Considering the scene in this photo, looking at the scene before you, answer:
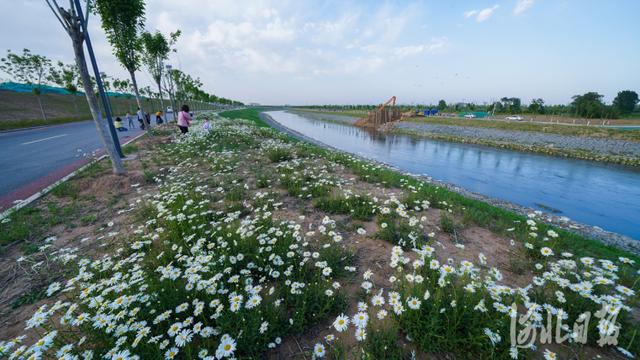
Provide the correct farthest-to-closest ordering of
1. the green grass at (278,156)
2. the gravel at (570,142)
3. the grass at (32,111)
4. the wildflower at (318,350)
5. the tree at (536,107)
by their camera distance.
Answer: the tree at (536,107) → the grass at (32,111) → the gravel at (570,142) → the green grass at (278,156) → the wildflower at (318,350)

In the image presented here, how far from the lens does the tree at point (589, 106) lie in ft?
145

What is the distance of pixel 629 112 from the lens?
51688 mm

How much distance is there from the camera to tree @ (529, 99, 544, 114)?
61.0 metres

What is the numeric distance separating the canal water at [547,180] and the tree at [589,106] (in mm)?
40854

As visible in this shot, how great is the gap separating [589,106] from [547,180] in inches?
2027

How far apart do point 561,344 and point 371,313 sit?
1921 mm

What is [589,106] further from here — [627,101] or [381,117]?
[381,117]

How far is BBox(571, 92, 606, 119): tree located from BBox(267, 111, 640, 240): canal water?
40.9m

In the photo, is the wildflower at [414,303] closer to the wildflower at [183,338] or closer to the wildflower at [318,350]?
the wildflower at [318,350]

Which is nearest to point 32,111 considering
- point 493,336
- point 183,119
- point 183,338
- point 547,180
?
point 183,119

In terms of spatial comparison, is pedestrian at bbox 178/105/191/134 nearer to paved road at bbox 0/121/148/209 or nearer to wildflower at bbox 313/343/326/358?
paved road at bbox 0/121/148/209

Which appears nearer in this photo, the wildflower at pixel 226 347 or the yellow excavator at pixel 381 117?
the wildflower at pixel 226 347

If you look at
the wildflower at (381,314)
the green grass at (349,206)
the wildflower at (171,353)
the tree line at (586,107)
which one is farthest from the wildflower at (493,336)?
the tree line at (586,107)

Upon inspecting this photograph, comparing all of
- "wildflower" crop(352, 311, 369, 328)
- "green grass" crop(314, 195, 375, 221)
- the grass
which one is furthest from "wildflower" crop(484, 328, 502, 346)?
the grass
